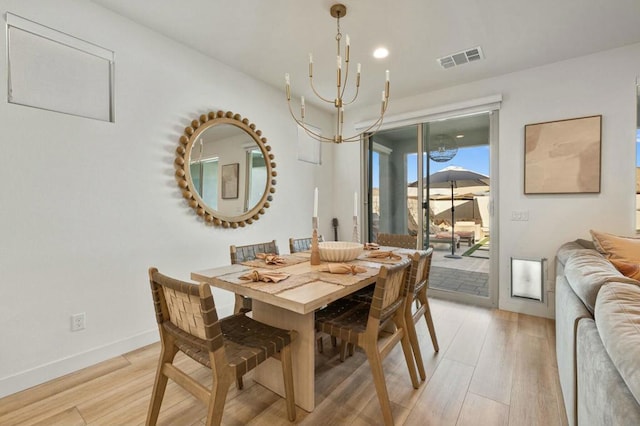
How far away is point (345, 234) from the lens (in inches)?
177

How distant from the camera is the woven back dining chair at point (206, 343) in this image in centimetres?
116

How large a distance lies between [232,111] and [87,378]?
2.53 m

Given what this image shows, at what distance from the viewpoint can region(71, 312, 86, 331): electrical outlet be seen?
2.04 meters

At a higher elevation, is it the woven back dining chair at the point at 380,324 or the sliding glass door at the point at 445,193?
the sliding glass door at the point at 445,193

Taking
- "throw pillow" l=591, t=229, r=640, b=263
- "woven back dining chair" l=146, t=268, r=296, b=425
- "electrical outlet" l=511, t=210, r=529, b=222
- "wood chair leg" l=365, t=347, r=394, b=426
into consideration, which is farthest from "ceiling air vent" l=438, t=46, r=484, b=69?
"woven back dining chair" l=146, t=268, r=296, b=425

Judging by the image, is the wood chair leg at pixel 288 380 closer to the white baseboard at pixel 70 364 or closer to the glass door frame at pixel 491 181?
the white baseboard at pixel 70 364

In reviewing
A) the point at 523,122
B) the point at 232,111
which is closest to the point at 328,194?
the point at 232,111

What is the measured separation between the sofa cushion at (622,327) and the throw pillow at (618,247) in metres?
1.31

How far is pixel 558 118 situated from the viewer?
9.58ft

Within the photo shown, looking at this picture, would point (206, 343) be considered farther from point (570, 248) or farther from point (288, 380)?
point (570, 248)

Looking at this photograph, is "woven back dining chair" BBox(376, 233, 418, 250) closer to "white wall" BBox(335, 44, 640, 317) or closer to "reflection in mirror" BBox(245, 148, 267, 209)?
"white wall" BBox(335, 44, 640, 317)

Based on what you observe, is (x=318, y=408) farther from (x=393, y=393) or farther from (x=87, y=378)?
(x=87, y=378)

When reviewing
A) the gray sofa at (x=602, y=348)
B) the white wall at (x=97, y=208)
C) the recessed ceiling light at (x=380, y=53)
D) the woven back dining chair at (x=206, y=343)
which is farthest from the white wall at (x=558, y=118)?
the white wall at (x=97, y=208)

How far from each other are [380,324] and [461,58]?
2.66 meters
